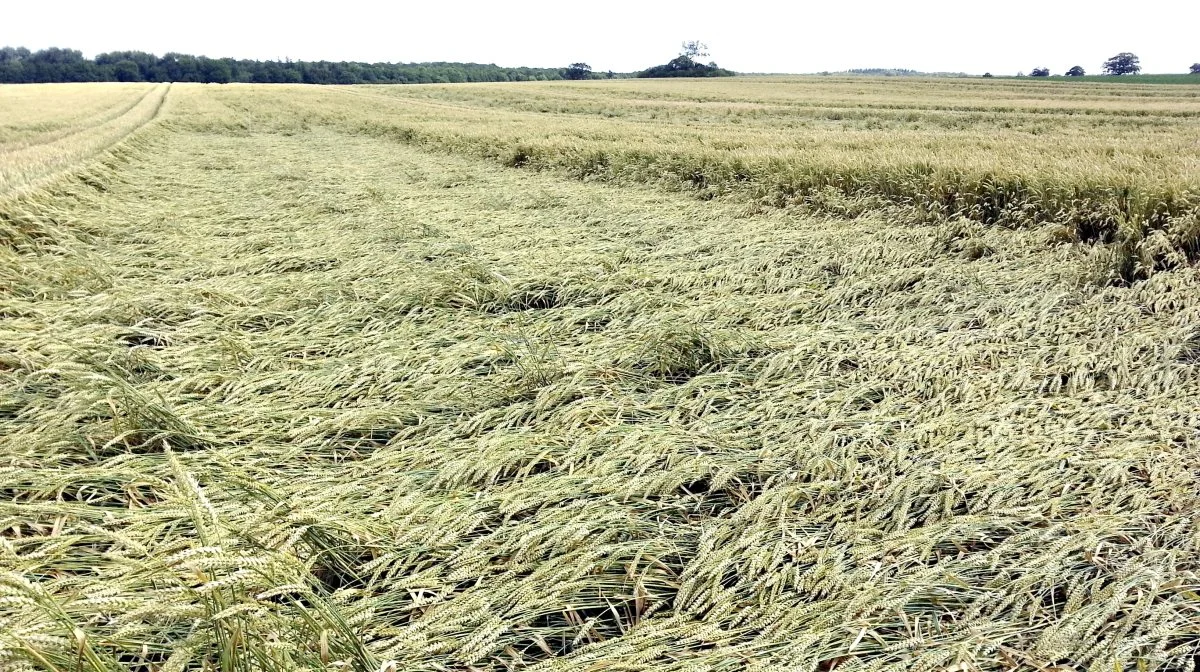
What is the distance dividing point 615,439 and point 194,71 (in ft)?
328

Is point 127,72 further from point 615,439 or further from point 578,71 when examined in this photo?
point 615,439

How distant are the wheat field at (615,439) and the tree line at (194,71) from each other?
88.1 metres

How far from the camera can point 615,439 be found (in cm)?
215

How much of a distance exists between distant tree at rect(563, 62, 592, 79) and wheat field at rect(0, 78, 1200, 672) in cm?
10606

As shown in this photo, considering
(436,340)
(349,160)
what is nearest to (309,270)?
(436,340)

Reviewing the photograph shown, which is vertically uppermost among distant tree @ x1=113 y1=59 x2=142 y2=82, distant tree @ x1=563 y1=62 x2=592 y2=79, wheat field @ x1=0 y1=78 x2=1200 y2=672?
distant tree @ x1=563 y1=62 x2=592 y2=79

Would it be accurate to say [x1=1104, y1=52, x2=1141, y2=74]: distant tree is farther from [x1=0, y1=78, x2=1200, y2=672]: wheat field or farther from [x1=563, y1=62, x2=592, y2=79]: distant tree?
[x1=0, y1=78, x2=1200, y2=672]: wheat field

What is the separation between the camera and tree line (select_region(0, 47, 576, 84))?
238ft

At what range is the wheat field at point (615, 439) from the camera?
1323mm

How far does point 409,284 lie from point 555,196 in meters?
3.79

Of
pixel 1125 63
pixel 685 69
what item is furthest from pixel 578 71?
pixel 1125 63

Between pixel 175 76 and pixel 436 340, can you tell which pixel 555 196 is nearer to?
pixel 436 340

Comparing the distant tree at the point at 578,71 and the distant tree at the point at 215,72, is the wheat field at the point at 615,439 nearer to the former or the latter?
the distant tree at the point at 215,72

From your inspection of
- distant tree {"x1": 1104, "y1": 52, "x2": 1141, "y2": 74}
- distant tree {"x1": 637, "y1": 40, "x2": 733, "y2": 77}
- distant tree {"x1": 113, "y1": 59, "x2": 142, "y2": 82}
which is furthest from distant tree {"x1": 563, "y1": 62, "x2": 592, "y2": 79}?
distant tree {"x1": 1104, "y1": 52, "x2": 1141, "y2": 74}
